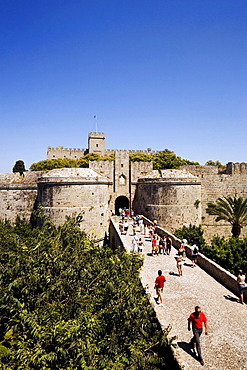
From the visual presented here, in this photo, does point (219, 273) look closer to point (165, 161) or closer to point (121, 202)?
point (121, 202)

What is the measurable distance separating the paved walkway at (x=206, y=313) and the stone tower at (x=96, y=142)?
1855 inches

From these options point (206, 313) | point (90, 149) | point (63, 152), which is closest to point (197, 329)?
point (206, 313)

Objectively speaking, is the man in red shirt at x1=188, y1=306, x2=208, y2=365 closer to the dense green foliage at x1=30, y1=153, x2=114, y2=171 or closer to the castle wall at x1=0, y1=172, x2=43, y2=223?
the castle wall at x1=0, y1=172, x2=43, y2=223

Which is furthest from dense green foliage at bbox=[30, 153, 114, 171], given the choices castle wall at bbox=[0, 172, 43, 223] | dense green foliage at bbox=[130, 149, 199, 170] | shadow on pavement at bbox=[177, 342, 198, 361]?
shadow on pavement at bbox=[177, 342, 198, 361]

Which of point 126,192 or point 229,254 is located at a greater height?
point 126,192

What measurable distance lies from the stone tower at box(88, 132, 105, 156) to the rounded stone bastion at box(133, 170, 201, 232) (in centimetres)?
3686

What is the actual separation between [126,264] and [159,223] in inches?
507

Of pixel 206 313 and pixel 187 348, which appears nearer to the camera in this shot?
pixel 187 348

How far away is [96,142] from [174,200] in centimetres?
3963

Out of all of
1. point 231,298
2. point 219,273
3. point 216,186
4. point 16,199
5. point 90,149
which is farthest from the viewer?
point 90,149

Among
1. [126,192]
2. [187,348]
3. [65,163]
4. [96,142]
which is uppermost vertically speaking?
[96,142]

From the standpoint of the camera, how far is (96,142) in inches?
2242

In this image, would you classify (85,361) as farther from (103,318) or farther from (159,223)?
(159,223)

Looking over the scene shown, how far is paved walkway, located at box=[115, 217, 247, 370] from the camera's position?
218 inches
